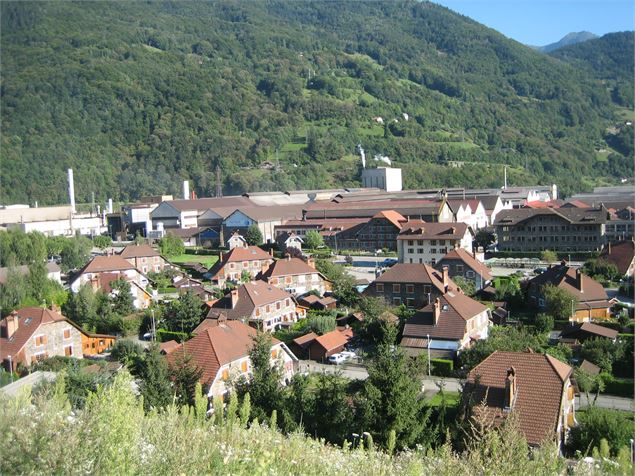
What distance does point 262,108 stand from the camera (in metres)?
86.6

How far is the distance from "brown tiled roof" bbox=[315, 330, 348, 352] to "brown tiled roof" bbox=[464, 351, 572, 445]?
5.92m

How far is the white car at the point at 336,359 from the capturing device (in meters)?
15.8

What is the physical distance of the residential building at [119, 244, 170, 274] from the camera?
27531 mm

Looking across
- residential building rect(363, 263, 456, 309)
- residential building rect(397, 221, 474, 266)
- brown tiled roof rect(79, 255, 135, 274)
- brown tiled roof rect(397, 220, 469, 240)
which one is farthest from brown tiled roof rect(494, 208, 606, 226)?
brown tiled roof rect(79, 255, 135, 274)

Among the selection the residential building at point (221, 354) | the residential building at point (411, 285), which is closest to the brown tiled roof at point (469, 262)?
the residential building at point (411, 285)

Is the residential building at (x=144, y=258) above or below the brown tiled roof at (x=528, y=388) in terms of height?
above

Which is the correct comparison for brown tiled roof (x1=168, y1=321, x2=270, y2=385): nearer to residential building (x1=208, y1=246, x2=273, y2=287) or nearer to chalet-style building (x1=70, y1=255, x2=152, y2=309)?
chalet-style building (x1=70, y1=255, x2=152, y2=309)

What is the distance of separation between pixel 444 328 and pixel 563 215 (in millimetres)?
18343

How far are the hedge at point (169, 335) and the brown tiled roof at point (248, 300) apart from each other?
37.5 inches

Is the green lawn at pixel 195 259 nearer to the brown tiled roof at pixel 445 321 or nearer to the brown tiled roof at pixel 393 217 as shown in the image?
the brown tiled roof at pixel 393 217

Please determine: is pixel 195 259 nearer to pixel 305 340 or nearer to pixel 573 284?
pixel 305 340

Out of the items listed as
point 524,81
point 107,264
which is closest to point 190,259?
point 107,264

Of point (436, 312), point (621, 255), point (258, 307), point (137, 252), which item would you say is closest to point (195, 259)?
point (137, 252)

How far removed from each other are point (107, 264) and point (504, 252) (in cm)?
1833
